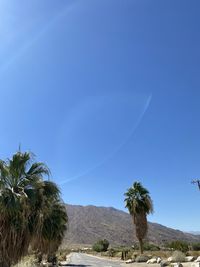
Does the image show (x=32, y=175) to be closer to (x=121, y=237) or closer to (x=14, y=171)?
(x=14, y=171)

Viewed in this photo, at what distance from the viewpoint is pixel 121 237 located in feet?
619

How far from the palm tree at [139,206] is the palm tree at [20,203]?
29.0m

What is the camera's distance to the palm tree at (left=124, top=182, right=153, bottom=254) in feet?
154

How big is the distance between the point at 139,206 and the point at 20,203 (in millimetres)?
32570

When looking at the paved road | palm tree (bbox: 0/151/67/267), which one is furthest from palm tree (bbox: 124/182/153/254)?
palm tree (bbox: 0/151/67/267)

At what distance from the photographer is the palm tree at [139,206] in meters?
46.8

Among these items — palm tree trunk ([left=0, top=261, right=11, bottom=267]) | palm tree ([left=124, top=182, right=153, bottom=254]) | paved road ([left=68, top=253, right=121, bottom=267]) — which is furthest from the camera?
palm tree ([left=124, top=182, right=153, bottom=254])

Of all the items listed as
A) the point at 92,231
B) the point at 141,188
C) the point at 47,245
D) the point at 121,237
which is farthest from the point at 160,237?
the point at 47,245

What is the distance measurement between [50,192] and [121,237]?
177 meters

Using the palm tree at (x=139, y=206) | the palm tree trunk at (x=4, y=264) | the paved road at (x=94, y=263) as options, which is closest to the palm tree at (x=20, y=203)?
the palm tree trunk at (x=4, y=264)

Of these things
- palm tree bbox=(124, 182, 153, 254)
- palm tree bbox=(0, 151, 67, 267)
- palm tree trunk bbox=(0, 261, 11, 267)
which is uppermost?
palm tree bbox=(124, 182, 153, 254)

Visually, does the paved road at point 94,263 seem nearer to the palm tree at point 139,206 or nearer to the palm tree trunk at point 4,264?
the palm tree at point 139,206

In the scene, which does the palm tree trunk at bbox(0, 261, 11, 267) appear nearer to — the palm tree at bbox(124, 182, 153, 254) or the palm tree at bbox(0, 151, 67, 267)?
the palm tree at bbox(0, 151, 67, 267)

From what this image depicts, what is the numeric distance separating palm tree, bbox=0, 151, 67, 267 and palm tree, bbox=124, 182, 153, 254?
29025mm
